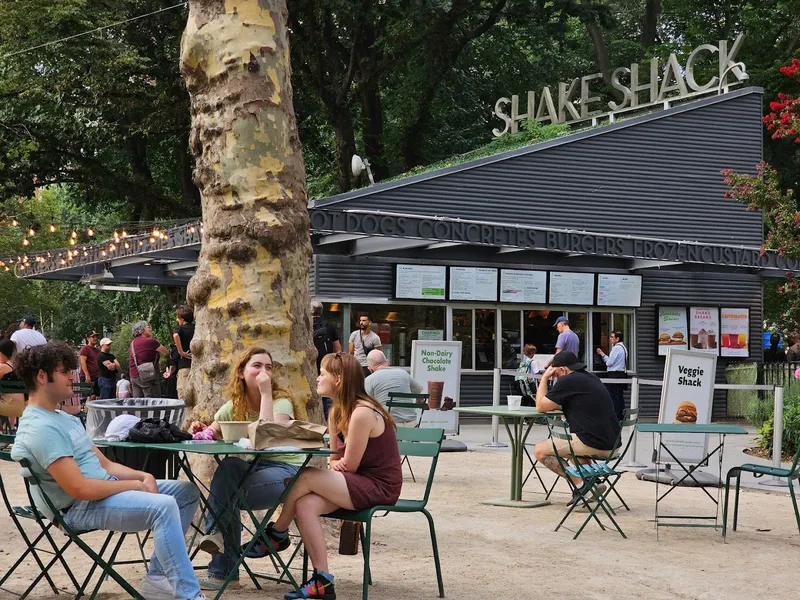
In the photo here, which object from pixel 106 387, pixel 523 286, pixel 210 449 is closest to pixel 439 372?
pixel 523 286

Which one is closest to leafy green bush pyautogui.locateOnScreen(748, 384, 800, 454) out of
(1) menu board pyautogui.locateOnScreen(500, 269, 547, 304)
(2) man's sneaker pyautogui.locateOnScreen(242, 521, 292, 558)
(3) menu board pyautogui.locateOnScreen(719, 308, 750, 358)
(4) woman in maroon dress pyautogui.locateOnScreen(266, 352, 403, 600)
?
(1) menu board pyautogui.locateOnScreen(500, 269, 547, 304)

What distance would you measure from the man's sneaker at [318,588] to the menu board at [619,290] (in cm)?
1574

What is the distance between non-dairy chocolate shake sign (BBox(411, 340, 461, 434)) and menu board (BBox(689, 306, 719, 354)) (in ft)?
24.1

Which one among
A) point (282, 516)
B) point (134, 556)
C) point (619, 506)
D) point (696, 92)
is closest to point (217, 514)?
point (282, 516)

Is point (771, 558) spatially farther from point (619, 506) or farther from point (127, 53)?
point (127, 53)

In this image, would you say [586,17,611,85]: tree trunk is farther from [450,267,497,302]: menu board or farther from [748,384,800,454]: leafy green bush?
[748,384,800,454]: leafy green bush

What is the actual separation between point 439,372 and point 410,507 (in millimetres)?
9837

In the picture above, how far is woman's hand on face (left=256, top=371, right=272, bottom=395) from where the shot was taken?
6.28 meters

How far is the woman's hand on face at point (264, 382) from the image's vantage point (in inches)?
247

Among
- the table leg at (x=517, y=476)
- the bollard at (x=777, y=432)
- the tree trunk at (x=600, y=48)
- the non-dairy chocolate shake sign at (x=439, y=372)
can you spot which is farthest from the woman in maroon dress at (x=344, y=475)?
the tree trunk at (x=600, y=48)

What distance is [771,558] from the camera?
7.28 m

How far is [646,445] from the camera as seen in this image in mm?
14664

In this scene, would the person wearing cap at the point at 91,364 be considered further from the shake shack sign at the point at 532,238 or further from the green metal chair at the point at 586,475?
the green metal chair at the point at 586,475

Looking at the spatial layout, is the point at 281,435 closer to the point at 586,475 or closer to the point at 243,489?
the point at 243,489
